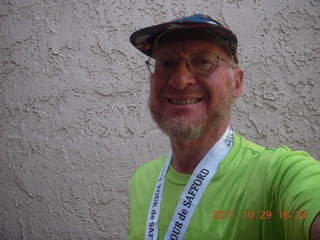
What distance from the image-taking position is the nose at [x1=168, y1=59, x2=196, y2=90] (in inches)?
56.6

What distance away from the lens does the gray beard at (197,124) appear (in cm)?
145

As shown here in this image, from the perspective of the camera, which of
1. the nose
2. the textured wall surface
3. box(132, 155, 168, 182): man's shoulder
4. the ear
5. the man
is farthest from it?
the textured wall surface

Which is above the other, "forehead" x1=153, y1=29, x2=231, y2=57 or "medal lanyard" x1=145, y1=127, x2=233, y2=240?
"forehead" x1=153, y1=29, x2=231, y2=57

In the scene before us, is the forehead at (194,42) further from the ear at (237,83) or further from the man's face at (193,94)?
the ear at (237,83)

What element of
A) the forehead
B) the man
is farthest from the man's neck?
the forehead

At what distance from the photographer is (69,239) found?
2756 mm

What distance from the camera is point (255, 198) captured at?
116 centimetres

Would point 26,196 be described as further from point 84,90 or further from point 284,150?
point 284,150

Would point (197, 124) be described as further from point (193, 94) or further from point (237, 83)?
point (237, 83)

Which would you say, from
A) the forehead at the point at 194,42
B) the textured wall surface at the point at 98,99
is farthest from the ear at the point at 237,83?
the textured wall surface at the point at 98,99

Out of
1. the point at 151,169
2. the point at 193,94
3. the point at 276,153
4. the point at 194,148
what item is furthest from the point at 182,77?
the point at 151,169
